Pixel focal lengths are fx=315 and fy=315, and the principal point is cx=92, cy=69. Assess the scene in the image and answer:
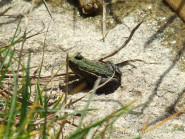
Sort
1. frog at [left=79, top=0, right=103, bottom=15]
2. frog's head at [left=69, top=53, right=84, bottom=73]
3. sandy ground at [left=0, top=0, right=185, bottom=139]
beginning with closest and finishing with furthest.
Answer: sandy ground at [left=0, top=0, right=185, bottom=139] → frog's head at [left=69, top=53, right=84, bottom=73] → frog at [left=79, top=0, right=103, bottom=15]

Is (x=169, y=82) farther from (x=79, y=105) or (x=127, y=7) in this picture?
(x=127, y=7)

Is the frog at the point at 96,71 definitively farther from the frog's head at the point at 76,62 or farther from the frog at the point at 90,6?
the frog at the point at 90,6

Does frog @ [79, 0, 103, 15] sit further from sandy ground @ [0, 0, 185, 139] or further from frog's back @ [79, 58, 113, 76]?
frog's back @ [79, 58, 113, 76]

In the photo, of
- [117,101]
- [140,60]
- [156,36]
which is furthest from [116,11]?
[117,101]

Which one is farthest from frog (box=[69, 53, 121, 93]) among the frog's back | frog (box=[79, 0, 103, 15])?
frog (box=[79, 0, 103, 15])

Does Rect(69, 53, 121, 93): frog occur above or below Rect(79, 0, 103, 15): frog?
below

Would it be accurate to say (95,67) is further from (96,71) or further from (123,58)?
(123,58)
